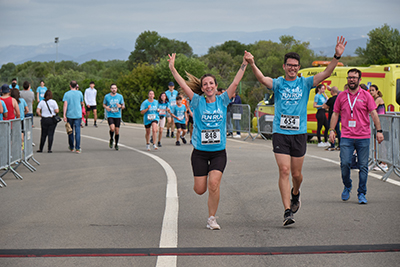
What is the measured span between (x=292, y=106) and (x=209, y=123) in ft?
3.80

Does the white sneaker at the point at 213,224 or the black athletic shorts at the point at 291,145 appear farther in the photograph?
the black athletic shorts at the point at 291,145

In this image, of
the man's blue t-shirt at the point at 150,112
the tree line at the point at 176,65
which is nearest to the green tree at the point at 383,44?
the tree line at the point at 176,65

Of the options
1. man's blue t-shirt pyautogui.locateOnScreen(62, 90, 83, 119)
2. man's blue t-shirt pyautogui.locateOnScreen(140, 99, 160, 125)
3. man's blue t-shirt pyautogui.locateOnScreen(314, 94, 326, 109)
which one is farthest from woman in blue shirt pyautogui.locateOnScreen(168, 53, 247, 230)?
man's blue t-shirt pyautogui.locateOnScreen(314, 94, 326, 109)

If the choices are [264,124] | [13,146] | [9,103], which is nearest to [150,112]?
[9,103]

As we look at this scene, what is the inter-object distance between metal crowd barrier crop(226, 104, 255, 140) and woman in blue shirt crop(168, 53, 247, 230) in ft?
46.4

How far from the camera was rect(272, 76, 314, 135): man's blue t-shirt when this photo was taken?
22.3 ft

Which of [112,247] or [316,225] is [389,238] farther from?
[112,247]

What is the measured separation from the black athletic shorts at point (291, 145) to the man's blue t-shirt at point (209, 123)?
0.78 m

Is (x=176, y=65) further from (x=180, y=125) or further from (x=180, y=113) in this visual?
(x=180, y=125)

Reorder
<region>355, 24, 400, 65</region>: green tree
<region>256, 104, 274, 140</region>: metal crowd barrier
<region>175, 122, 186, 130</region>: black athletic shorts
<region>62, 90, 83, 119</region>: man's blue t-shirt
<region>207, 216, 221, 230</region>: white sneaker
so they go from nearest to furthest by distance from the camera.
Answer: <region>207, 216, 221, 230</region>: white sneaker < <region>62, 90, 83, 119</region>: man's blue t-shirt < <region>175, 122, 186, 130</region>: black athletic shorts < <region>256, 104, 274, 140</region>: metal crowd barrier < <region>355, 24, 400, 65</region>: green tree

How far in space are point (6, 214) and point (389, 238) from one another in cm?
519

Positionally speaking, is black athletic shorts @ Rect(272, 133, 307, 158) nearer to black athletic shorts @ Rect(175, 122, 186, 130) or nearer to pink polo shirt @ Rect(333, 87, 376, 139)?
pink polo shirt @ Rect(333, 87, 376, 139)

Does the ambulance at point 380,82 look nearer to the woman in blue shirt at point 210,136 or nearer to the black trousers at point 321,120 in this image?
the black trousers at point 321,120

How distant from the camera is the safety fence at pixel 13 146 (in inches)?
420
